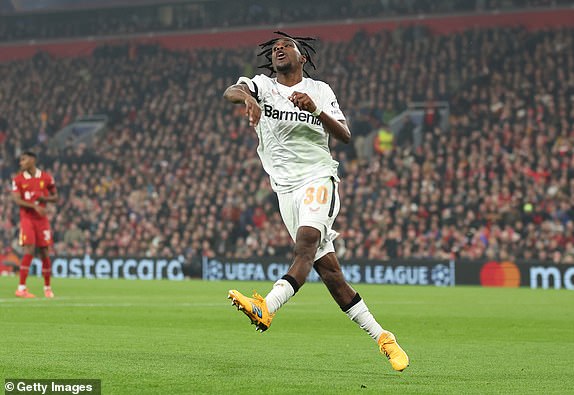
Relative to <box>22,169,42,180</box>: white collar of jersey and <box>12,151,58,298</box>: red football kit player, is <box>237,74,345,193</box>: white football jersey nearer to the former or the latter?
<box>12,151,58,298</box>: red football kit player

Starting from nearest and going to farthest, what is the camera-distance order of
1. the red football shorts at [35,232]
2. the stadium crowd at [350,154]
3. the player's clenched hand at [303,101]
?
the player's clenched hand at [303,101] < the red football shorts at [35,232] < the stadium crowd at [350,154]

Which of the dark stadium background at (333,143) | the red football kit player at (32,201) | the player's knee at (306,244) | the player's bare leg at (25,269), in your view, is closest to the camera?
the player's knee at (306,244)

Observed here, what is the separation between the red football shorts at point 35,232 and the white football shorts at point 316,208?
10060 mm

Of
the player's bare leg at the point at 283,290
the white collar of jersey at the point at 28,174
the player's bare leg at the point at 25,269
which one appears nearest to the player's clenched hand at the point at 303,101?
the player's bare leg at the point at 283,290

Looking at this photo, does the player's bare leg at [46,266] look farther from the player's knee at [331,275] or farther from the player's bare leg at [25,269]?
the player's knee at [331,275]

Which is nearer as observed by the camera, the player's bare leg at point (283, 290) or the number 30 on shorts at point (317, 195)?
the player's bare leg at point (283, 290)

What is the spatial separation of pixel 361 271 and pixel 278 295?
2108 cm

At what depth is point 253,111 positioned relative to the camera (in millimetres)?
7941

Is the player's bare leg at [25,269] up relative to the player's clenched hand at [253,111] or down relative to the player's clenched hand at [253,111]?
down

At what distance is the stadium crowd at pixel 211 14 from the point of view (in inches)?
1528

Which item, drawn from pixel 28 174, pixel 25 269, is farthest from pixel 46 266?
pixel 28 174

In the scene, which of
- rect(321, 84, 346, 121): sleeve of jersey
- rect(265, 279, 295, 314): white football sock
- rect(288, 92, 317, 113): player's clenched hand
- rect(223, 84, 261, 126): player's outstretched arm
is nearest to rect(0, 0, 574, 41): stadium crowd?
rect(321, 84, 346, 121): sleeve of jersey

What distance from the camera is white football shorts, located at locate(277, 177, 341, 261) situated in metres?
8.51

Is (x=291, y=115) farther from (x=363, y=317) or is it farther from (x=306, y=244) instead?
(x=363, y=317)
